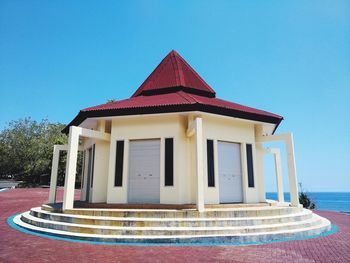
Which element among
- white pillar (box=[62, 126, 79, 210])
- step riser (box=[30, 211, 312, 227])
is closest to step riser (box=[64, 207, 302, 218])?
step riser (box=[30, 211, 312, 227])

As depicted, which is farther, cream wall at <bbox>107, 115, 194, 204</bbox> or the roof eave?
cream wall at <bbox>107, 115, 194, 204</bbox>

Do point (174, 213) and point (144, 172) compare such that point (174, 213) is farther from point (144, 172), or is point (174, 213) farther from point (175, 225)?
point (144, 172)

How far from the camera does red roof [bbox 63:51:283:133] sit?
10.0 meters

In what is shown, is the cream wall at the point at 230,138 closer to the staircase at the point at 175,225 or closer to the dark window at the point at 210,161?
the dark window at the point at 210,161

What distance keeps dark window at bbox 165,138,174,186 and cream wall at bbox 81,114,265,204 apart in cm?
13

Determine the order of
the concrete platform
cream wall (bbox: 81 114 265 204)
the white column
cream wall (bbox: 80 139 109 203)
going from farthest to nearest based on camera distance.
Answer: cream wall (bbox: 80 139 109 203) → the white column → cream wall (bbox: 81 114 265 204) → the concrete platform

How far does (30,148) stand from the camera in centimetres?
4250

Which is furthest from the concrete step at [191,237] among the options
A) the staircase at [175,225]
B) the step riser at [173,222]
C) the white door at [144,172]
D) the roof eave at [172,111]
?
the roof eave at [172,111]

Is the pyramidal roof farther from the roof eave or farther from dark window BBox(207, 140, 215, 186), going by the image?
dark window BBox(207, 140, 215, 186)

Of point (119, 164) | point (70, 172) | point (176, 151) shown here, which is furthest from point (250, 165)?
point (70, 172)

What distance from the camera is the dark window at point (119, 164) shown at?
418 inches

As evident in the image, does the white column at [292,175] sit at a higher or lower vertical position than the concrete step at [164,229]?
higher

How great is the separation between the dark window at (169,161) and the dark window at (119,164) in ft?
6.22

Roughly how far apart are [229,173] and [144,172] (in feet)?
12.0
